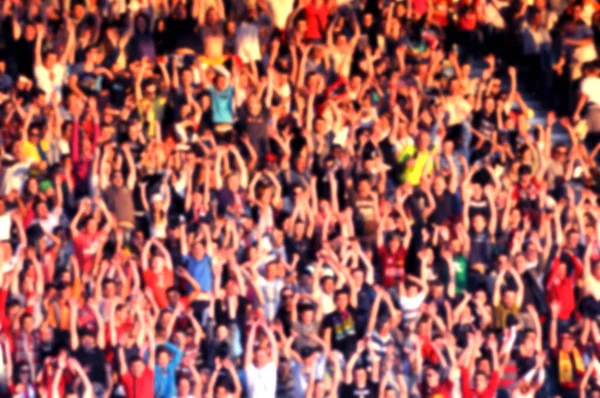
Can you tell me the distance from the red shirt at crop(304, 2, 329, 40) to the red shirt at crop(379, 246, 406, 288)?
302 centimetres

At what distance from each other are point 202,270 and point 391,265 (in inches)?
68.4

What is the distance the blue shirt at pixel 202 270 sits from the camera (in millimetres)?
16547

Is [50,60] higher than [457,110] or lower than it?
higher

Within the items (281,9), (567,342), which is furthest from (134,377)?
(281,9)

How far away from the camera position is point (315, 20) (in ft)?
63.4

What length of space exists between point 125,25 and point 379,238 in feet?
11.4

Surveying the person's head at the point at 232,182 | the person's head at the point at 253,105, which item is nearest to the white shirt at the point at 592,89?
the person's head at the point at 253,105

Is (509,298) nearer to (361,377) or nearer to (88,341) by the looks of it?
(361,377)

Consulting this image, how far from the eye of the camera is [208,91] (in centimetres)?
1822

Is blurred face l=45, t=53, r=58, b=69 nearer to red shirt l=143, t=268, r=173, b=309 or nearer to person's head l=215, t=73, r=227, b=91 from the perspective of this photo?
person's head l=215, t=73, r=227, b=91

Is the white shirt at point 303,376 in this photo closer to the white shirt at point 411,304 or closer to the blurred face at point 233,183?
the white shirt at point 411,304

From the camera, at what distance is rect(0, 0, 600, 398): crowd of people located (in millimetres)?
16125

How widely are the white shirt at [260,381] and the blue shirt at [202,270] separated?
34.8 inches

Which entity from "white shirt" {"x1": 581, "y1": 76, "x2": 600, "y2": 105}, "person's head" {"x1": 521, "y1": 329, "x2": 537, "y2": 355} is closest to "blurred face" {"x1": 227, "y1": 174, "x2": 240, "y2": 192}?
"person's head" {"x1": 521, "y1": 329, "x2": 537, "y2": 355}
